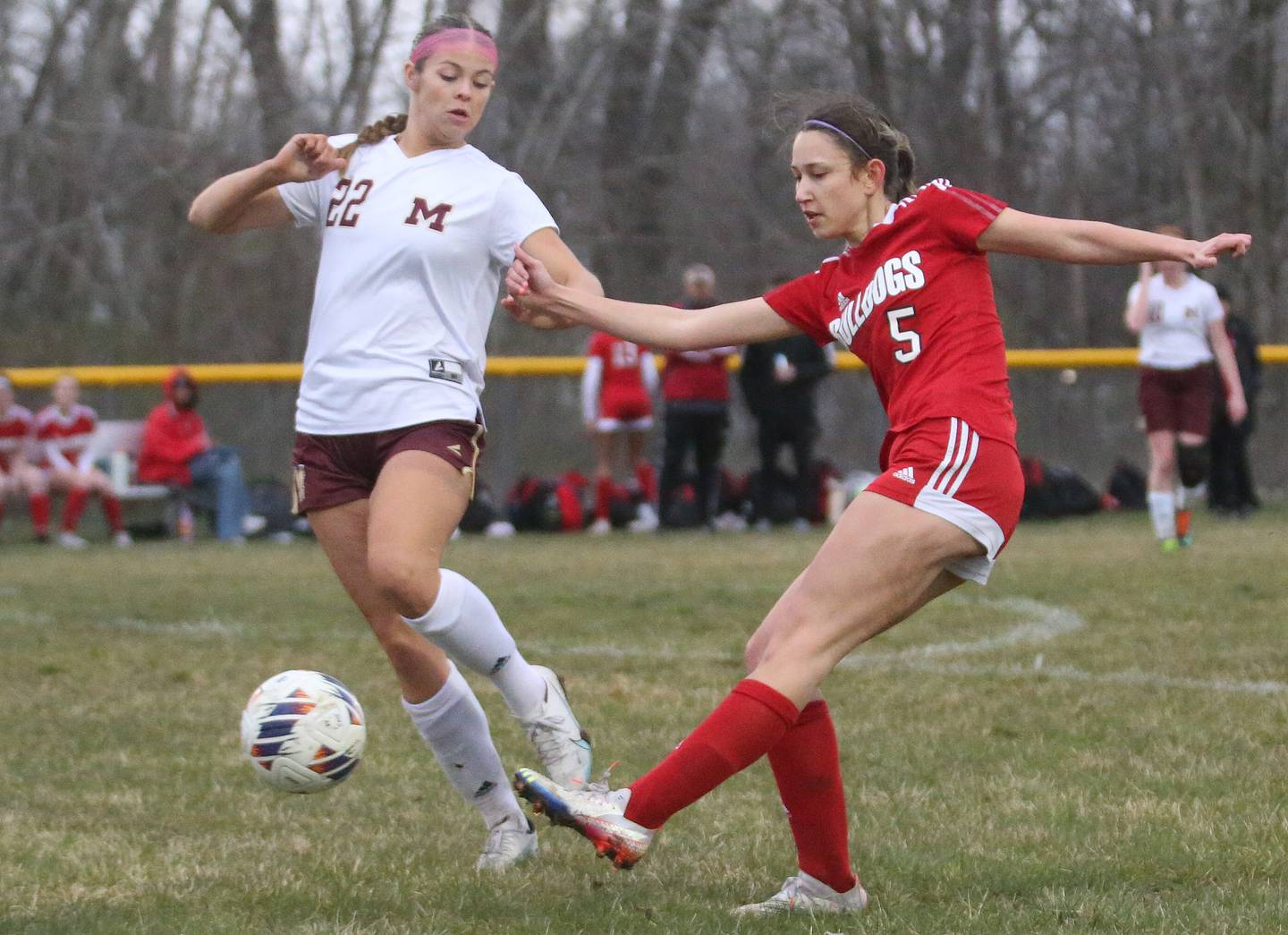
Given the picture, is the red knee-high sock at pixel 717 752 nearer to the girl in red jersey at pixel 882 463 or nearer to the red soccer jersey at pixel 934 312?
the girl in red jersey at pixel 882 463

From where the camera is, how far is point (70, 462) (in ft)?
52.2

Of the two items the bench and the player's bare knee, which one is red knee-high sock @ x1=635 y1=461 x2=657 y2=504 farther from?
the player's bare knee

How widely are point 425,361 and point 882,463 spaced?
3.98 ft

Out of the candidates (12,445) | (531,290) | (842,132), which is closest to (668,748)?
(531,290)

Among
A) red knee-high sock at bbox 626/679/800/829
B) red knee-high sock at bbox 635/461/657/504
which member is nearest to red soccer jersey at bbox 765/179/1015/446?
red knee-high sock at bbox 626/679/800/829

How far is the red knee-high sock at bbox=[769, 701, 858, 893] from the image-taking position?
13.3ft

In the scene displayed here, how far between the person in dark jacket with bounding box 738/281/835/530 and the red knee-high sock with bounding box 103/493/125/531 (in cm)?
549

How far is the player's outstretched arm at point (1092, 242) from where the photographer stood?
3.85 m

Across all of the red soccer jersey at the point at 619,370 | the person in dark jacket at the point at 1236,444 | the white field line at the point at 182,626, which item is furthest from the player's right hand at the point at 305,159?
the person in dark jacket at the point at 1236,444

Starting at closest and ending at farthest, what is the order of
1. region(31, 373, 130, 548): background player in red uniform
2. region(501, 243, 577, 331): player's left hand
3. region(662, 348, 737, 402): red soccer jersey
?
region(501, 243, 577, 331): player's left hand, region(662, 348, 737, 402): red soccer jersey, region(31, 373, 130, 548): background player in red uniform

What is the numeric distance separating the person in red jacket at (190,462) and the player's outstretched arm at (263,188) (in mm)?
11149

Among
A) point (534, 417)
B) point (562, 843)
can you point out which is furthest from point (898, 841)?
point (534, 417)

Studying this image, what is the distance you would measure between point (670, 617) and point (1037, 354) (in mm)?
10155

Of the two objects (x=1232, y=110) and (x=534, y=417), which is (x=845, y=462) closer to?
(x=534, y=417)
